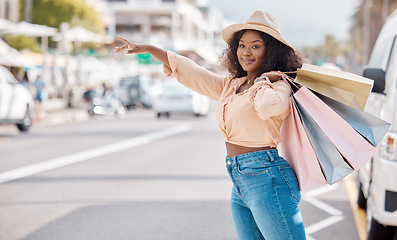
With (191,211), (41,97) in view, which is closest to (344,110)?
(191,211)

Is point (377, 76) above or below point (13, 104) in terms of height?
above

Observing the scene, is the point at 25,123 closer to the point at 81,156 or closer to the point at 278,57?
the point at 81,156

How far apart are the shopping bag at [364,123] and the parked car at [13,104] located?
14997mm

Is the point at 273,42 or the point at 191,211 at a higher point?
the point at 273,42

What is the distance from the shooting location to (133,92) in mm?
35000

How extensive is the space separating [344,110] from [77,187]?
21.3ft

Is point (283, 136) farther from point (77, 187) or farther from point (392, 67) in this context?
point (77, 187)

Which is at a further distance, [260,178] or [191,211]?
[191,211]

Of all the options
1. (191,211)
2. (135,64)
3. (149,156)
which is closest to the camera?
(191,211)

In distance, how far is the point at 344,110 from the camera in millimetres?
3363

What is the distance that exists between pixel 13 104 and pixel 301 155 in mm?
15523

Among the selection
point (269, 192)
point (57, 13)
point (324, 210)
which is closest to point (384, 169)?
point (269, 192)

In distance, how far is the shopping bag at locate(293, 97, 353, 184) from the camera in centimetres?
327

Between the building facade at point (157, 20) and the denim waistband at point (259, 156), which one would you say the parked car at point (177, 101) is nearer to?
the denim waistband at point (259, 156)
